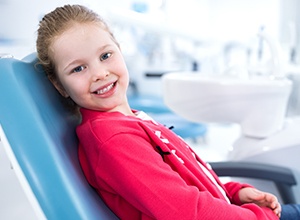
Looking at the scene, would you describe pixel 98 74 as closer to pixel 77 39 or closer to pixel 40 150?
pixel 77 39

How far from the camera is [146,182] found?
0.58 metres

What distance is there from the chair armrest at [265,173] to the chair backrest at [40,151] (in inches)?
21.0

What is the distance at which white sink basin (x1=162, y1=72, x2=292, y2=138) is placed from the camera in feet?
3.79

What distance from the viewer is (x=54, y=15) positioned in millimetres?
702

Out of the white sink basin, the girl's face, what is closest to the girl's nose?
the girl's face

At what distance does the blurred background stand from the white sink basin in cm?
20

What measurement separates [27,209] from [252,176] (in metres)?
0.76

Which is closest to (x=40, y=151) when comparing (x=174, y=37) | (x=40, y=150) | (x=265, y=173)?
(x=40, y=150)

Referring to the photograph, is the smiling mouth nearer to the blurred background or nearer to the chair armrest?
the blurred background

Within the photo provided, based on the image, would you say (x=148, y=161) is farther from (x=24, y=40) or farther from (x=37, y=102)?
(x=24, y=40)

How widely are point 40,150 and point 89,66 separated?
24cm

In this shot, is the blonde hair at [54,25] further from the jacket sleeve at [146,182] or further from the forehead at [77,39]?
the jacket sleeve at [146,182]

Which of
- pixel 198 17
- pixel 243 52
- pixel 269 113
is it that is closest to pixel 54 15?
pixel 269 113

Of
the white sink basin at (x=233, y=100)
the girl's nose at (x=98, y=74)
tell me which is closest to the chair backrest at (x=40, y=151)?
the girl's nose at (x=98, y=74)
